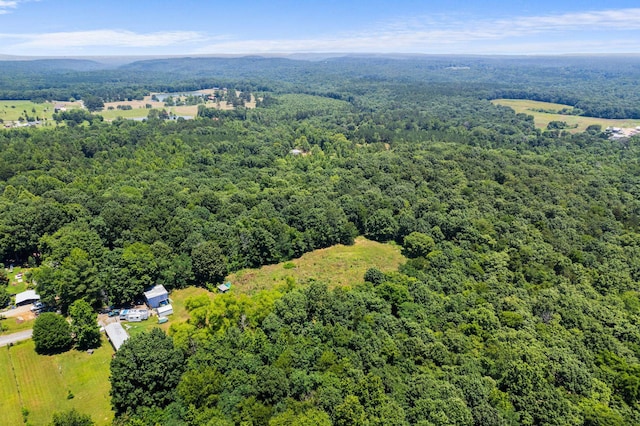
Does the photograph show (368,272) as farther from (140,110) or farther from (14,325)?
(140,110)

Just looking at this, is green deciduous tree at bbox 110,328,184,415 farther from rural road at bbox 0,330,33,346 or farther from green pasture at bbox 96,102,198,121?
green pasture at bbox 96,102,198,121

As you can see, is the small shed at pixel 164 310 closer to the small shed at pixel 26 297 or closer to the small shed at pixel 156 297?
the small shed at pixel 156 297

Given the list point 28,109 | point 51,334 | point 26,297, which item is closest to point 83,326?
point 51,334

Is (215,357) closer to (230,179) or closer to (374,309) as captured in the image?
(374,309)

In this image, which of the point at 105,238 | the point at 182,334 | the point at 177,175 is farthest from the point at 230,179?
the point at 182,334

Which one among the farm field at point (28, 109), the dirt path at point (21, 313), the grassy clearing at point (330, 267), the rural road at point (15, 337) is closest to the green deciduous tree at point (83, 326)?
the rural road at point (15, 337)

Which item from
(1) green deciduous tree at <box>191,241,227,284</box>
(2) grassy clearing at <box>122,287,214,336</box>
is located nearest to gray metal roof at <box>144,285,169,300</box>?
(2) grassy clearing at <box>122,287,214,336</box>
